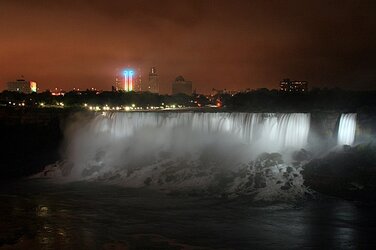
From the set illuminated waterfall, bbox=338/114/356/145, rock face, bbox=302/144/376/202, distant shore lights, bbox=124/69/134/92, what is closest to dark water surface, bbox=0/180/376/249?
rock face, bbox=302/144/376/202

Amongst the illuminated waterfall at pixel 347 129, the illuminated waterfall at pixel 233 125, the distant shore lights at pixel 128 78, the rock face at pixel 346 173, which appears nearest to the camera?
the rock face at pixel 346 173

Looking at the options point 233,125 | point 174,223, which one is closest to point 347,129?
point 233,125

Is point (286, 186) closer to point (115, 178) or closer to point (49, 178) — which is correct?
point (115, 178)

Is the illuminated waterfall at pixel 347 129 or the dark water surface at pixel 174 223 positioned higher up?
the illuminated waterfall at pixel 347 129

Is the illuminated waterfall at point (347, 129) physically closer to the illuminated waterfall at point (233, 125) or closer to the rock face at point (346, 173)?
the rock face at point (346, 173)

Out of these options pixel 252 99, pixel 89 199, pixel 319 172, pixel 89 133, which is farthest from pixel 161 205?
pixel 252 99

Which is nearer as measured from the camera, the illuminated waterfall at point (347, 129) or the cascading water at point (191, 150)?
the cascading water at point (191, 150)

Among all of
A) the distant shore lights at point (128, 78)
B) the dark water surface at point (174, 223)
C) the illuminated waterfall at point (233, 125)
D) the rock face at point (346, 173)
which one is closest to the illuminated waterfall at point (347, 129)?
the rock face at point (346, 173)
